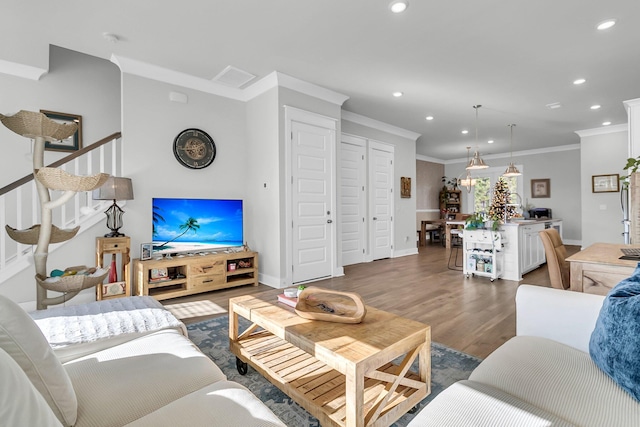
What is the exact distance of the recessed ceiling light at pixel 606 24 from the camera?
116 inches

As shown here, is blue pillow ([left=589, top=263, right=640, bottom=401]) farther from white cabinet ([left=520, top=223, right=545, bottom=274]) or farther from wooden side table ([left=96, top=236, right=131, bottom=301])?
white cabinet ([left=520, top=223, right=545, bottom=274])

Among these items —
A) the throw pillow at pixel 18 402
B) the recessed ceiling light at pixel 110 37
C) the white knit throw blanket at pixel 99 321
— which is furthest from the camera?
the recessed ceiling light at pixel 110 37

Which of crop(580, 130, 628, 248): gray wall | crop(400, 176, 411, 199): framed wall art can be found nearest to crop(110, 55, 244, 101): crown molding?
crop(400, 176, 411, 199): framed wall art

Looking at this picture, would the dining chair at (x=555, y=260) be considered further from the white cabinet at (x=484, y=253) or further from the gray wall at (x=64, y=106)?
the gray wall at (x=64, y=106)

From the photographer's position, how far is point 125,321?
5.81 feet

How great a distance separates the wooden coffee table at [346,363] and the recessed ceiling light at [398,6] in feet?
8.21

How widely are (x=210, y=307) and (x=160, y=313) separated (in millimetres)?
1565

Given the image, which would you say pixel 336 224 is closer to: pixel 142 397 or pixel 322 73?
pixel 322 73

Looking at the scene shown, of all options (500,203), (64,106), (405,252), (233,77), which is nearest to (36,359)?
(233,77)

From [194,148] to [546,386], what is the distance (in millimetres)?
4280

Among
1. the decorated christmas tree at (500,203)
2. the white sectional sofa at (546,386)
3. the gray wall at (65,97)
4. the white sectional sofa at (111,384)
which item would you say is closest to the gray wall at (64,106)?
the gray wall at (65,97)

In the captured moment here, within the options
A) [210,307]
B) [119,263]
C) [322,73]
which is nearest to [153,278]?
[119,263]

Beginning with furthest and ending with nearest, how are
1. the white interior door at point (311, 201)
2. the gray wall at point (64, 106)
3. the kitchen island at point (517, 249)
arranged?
1. the kitchen island at point (517, 249)
2. the white interior door at point (311, 201)
3. the gray wall at point (64, 106)

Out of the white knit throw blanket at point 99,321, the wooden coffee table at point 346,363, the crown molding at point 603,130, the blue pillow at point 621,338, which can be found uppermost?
the crown molding at point 603,130
